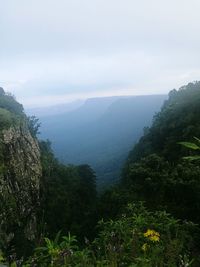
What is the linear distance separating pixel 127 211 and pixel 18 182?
127 ft

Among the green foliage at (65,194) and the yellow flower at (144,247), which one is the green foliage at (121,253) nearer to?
the yellow flower at (144,247)

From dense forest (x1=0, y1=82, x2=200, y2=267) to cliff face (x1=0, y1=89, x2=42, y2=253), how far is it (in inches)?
10.0

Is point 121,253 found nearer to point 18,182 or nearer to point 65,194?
point 18,182

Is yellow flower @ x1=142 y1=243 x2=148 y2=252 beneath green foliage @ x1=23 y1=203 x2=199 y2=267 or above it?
Answer: beneath

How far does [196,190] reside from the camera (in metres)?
25.6

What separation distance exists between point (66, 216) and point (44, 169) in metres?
11.1

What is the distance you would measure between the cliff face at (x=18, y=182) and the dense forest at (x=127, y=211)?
26cm

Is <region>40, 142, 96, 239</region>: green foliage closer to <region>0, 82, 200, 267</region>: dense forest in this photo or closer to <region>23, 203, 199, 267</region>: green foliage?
<region>0, 82, 200, 267</region>: dense forest

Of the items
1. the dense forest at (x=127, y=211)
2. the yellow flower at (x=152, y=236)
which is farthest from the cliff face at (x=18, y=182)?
the yellow flower at (x=152, y=236)

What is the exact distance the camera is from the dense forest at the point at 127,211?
169 inches

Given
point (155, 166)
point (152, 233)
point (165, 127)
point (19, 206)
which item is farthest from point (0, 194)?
point (152, 233)

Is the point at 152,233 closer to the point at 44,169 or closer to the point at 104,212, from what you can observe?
the point at 104,212

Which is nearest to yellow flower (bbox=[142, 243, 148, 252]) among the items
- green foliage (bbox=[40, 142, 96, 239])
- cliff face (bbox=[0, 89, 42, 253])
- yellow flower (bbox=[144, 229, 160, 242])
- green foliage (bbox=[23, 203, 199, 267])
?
green foliage (bbox=[23, 203, 199, 267])

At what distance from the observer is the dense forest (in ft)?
14.1
